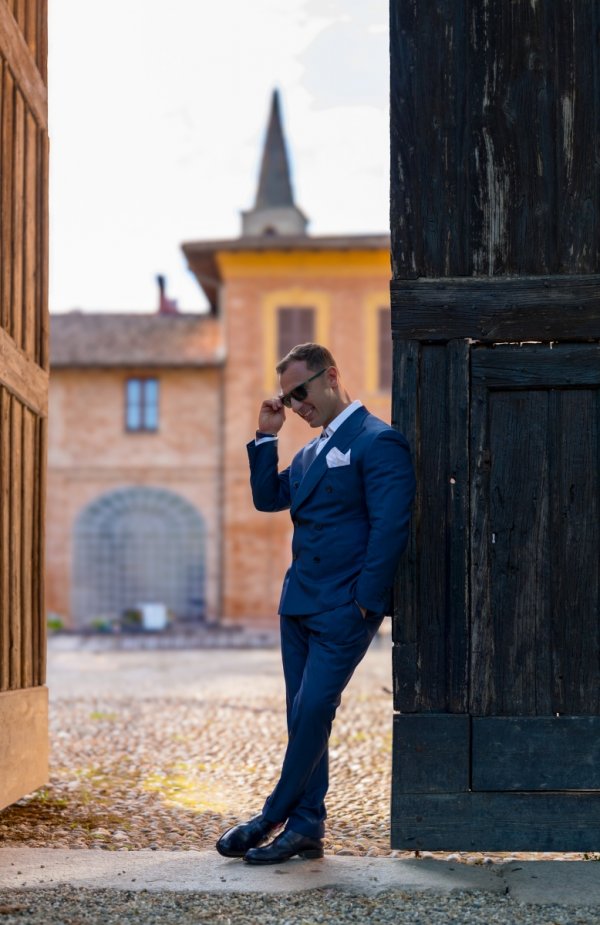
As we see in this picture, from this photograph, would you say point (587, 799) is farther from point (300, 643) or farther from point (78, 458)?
point (78, 458)

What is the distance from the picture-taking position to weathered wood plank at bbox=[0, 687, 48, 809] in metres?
5.19

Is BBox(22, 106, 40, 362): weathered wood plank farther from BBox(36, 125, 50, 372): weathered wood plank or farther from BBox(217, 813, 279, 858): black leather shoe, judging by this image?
BBox(217, 813, 279, 858): black leather shoe

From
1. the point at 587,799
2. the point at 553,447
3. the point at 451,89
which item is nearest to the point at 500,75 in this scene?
the point at 451,89

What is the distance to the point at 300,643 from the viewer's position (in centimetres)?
435

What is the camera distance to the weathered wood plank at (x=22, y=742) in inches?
204

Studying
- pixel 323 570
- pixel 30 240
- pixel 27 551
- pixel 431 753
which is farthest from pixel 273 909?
pixel 30 240

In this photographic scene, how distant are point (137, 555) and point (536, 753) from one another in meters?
21.6

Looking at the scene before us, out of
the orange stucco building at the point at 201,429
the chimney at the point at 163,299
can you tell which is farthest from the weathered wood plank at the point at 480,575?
the chimney at the point at 163,299

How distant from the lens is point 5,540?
17.3 ft

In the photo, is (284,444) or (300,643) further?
(284,444)

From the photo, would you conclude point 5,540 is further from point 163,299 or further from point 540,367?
point 163,299

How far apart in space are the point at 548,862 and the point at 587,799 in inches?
10.1

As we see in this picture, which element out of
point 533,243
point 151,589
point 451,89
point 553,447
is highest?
point 451,89

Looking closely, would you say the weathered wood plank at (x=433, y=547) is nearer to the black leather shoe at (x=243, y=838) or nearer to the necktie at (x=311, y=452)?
the necktie at (x=311, y=452)
